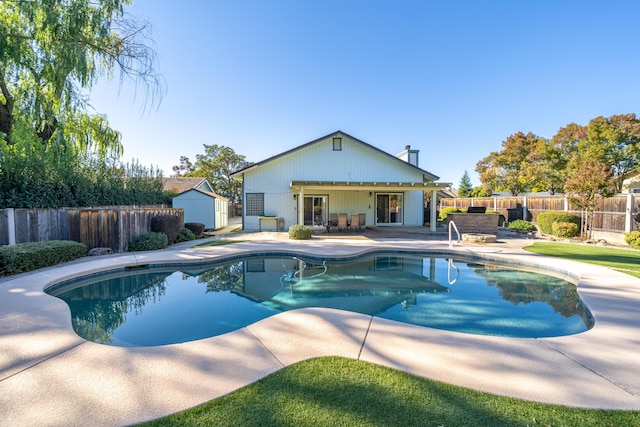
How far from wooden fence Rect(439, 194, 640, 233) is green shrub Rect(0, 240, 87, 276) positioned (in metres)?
20.7

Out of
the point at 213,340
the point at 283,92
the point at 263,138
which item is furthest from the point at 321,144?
the point at 213,340

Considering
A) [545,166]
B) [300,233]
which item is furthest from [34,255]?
[545,166]

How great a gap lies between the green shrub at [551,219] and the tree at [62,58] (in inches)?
697

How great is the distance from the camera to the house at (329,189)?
664 inches

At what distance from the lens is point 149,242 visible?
408 inches

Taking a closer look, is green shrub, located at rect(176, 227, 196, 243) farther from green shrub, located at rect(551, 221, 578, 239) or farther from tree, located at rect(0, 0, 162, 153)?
green shrub, located at rect(551, 221, 578, 239)

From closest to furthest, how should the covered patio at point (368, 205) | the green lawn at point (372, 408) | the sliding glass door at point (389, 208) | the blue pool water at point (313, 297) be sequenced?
the green lawn at point (372, 408)
the blue pool water at point (313, 297)
the covered patio at point (368, 205)
the sliding glass door at point (389, 208)

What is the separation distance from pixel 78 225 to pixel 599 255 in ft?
55.8

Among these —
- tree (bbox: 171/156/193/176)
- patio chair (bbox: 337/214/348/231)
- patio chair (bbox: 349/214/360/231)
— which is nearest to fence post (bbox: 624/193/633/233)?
patio chair (bbox: 349/214/360/231)

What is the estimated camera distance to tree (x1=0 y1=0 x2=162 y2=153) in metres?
7.86

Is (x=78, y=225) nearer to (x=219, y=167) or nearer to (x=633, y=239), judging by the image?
(x=633, y=239)

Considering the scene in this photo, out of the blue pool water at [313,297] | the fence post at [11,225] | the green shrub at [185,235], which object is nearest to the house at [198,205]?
the green shrub at [185,235]

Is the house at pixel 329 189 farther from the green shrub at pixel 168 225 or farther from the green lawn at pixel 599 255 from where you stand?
the green lawn at pixel 599 255

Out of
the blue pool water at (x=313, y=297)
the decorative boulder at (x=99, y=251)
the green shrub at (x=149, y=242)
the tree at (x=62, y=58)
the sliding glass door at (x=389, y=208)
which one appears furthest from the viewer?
the sliding glass door at (x=389, y=208)
